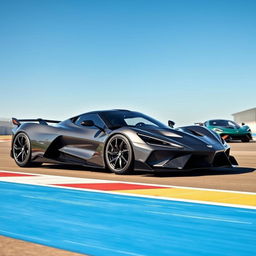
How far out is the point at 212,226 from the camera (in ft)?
11.6

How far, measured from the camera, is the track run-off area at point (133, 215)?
10.1ft

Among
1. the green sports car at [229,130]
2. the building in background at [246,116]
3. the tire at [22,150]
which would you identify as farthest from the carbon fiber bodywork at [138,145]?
the building in background at [246,116]

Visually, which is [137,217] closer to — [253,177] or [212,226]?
[212,226]

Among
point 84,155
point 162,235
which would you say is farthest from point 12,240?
point 84,155

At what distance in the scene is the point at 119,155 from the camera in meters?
7.09

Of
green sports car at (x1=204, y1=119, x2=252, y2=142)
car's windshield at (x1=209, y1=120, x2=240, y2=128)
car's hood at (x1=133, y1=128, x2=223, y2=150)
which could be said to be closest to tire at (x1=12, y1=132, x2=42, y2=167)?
car's hood at (x1=133, y1=128, x2=223, y2=150)

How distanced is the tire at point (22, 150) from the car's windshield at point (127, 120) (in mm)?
1806

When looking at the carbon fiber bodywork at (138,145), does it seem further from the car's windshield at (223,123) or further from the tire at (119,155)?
the car's windshield at (223,123)

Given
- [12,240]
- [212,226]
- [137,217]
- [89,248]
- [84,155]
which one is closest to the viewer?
[89,248]

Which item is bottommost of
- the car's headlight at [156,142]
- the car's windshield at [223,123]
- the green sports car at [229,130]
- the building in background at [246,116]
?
the building in background at [246,116]

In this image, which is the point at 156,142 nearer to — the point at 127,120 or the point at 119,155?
the point at 119,155

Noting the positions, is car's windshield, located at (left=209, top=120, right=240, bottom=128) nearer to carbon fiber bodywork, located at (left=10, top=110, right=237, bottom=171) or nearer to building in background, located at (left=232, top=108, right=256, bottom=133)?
carbon fiber bodywork, located at (left=10, top=110, right=237, bottom=171)

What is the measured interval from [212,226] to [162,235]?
1.44 feet

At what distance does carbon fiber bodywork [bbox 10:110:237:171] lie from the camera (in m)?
6.64
